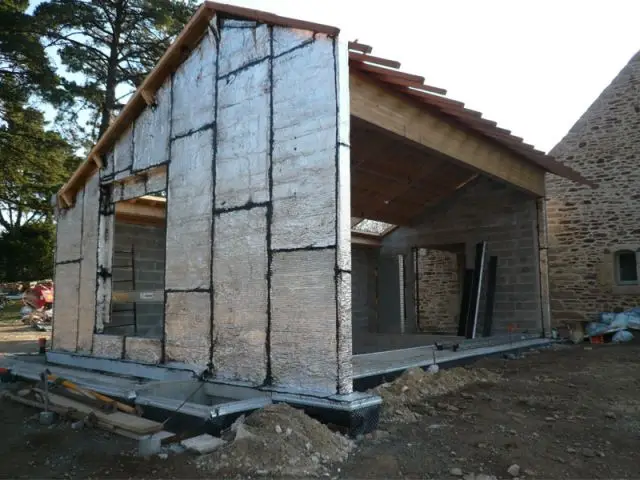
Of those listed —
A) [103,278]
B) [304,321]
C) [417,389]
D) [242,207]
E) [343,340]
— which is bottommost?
[417,389]

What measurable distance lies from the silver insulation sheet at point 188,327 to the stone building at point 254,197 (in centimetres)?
2

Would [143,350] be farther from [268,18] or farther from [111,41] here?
[111,41]

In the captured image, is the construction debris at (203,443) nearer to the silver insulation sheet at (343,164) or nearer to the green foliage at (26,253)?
the silver insulation sheet at (343,164)

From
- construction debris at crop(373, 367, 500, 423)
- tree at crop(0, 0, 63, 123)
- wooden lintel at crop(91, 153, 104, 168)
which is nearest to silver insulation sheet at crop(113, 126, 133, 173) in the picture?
wooden lintel at crop(91, 153, 104, 168)

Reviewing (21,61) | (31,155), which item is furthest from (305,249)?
(31,155)

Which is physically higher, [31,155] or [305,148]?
[31,155]

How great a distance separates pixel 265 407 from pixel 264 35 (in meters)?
4.06

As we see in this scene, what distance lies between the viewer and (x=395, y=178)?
10297mm

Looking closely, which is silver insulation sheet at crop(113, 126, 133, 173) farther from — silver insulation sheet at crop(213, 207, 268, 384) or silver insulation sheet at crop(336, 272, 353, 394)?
silver insulation sheet at crop(336, 272, 353, 394)

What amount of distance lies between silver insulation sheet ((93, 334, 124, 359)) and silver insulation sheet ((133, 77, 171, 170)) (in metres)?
2.54

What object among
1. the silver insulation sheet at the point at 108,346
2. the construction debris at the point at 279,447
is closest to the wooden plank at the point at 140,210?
the silver insulation sheet at the point at 108,346

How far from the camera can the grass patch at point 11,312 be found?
21727 millimetres

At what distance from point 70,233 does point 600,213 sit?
470 inches

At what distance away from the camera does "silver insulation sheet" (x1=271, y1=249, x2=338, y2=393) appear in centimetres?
474
